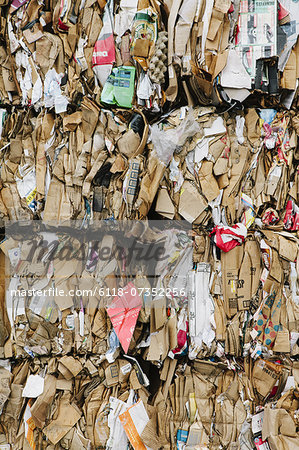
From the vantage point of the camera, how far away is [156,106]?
64.1 inches

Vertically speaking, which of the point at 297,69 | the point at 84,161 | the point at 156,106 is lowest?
the point at 84,161

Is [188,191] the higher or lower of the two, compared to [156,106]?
lower

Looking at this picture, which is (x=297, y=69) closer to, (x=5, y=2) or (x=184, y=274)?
(x=184, y=274)

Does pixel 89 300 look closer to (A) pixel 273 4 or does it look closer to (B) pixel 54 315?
(B) pixel 54 315

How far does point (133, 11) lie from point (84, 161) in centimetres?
58

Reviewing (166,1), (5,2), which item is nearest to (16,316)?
(5,2)

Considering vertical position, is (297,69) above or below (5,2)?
below

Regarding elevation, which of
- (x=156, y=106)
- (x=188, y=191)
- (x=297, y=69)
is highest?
(x=297, y=69)

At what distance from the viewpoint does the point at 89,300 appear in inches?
65.2

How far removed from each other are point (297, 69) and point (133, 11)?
2.11 feet

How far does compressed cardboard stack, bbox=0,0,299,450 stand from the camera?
1.60m

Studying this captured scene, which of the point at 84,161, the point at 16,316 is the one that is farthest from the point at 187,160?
the point at 16,316

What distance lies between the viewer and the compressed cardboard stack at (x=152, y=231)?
1.60 m

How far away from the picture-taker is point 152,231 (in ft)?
5.39
